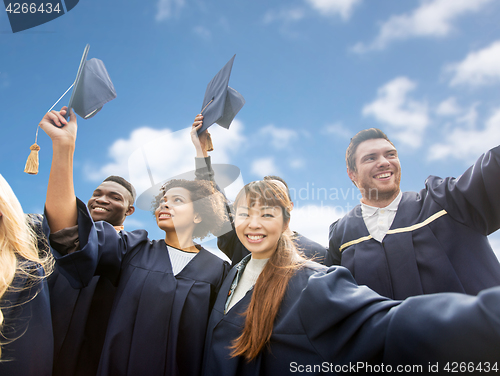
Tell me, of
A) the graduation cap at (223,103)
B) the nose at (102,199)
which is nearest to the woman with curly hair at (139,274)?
the nose at (102,199)

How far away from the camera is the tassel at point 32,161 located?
99.4 inches

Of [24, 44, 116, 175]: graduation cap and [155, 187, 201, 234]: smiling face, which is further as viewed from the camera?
[155, 187, 201, 234]: smiling face

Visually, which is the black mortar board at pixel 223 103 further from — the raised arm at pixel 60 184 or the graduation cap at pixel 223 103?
the raised arm at pixel 60 184

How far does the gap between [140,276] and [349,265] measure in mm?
1634

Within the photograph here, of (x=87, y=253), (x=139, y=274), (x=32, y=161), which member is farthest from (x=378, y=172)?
(x=32, y=161)

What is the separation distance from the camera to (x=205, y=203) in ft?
9.82

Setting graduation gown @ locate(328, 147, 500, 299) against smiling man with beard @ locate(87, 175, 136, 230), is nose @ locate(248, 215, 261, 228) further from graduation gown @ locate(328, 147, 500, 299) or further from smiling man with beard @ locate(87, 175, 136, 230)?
smiling man with beard @ locate(87, 175, 136, 230)

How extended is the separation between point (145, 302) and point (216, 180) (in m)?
1.64

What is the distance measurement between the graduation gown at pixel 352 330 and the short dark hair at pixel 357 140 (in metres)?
1.35

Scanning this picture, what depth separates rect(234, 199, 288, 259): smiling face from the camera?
79.8 inches

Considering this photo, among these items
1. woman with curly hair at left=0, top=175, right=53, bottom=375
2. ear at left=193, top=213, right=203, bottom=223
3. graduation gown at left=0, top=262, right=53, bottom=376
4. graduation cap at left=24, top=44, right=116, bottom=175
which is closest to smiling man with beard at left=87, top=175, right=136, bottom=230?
graduation cap at left=24, top=44, right=116, bottom=175

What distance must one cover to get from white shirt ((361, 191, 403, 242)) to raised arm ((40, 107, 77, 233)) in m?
2.20

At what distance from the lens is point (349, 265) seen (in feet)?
8.01

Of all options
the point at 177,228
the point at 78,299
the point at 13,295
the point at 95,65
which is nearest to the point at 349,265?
the point at 177,228
